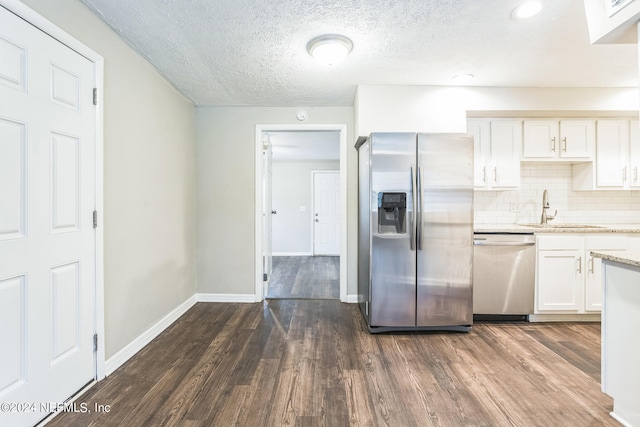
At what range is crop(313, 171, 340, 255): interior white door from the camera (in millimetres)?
6957

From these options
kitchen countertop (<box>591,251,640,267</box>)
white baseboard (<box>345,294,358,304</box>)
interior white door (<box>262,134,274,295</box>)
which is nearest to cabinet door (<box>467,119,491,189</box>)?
kitchen countertop (<box>591,251,640,267</box>)

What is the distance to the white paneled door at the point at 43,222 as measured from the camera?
137 centimetres

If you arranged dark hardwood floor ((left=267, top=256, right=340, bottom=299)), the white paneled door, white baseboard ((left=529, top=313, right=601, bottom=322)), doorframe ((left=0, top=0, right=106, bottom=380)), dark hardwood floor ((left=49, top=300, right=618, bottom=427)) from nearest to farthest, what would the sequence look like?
the white paneled door → dark hardwood floor ((left=49, top=300, right=618, bottom=427)) → doorframe ((left=0, top=0, right=106, bottom=380)) → white baseboard ((left=529, top=313, right=601, bottom=322)) → dark hardwood floor ((left=267, top=256, right=340, bottom=299))

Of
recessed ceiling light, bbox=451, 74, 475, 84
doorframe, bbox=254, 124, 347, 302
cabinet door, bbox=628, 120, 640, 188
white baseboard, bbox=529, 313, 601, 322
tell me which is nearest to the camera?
recessed ceiling light, bbox=451, 74, 475, 84

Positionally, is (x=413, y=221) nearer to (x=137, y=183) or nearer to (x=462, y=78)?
(x=462, y=78)

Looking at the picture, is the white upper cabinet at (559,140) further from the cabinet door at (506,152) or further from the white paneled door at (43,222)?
the white paneled door at (43,222)

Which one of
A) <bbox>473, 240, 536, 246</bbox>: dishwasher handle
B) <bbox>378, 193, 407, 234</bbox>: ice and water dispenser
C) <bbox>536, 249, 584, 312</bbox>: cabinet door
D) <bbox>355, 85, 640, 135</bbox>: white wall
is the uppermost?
<bbox>355, 85, 640, 135</bbox>: white wall

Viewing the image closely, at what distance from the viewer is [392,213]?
→ 2.71m

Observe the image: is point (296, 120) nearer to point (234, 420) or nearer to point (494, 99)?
point (494, 99)

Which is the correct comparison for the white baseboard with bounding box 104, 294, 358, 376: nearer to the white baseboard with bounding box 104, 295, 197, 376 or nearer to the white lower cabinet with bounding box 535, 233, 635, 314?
the white baseboard with bounding box 104, 295, 197, 376

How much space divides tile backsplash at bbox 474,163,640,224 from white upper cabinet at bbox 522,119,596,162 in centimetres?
22

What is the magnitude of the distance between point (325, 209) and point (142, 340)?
4965 millimetres

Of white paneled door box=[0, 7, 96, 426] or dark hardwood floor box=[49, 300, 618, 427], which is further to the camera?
dark hardwood floor box=[49, 300, 618, 427]

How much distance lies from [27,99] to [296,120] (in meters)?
2.45
